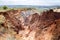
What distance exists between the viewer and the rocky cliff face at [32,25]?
2.23 metres

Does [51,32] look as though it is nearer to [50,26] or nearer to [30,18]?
[50,26]

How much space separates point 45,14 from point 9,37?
0.72 metres

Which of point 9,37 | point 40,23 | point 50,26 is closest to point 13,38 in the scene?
point 9,37

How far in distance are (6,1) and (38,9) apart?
559 millimetres

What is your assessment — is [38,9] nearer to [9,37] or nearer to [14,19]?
[14,19]

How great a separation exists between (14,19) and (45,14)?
0.53m

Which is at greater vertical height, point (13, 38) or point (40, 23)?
point (40, 23)

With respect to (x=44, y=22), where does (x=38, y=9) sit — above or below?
above

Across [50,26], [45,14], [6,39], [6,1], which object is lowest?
[6,39]

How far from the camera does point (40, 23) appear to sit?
7.39ft

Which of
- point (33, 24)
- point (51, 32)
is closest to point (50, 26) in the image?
point (51, 32)

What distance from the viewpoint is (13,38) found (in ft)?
7.26

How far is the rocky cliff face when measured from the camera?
223 cm

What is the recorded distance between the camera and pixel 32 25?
224 centimetres
